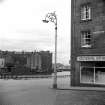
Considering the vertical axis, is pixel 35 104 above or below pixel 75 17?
below

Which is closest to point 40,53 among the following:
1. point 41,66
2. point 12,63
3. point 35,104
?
point 41,66

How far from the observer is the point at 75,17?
26.1 m

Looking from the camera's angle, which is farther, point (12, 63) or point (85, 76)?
point (12, 63)

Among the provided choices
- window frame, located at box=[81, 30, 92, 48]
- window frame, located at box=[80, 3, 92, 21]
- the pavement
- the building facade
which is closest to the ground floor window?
window frame, located at box=[81, 30, 92, 48]

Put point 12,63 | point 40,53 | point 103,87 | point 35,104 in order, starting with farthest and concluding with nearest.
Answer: point 40,53
point 12,63
point 103,87
point 35,104

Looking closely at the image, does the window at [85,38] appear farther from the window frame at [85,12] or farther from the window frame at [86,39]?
the window frame at [85,12]

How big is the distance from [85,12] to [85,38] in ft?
10.4

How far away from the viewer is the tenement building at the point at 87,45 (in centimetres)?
2408

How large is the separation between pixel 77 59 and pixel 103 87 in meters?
4.38

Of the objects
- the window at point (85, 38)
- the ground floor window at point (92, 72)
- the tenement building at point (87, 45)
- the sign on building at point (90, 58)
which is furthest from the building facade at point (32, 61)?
the sign on building at point (90, 58)

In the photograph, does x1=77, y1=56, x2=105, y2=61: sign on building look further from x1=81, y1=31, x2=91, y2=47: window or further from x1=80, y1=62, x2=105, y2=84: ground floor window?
x1=81, y1=31, x2=91, y2=47: window

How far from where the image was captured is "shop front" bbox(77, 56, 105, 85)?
24.1 m

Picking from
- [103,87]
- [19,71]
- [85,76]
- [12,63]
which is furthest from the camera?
[12,63]

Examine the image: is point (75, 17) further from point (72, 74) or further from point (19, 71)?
point (19, 71)
